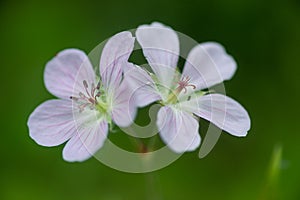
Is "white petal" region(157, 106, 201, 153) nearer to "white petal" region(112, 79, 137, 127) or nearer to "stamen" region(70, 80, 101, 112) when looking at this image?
"white petal" region(112, 79, 137, 127)

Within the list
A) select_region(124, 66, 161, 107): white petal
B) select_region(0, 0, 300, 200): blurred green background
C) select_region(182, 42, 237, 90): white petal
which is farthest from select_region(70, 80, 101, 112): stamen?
select_region(0, 0, 300, 200): blurred green background

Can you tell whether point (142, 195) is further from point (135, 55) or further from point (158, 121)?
point (158, 121)

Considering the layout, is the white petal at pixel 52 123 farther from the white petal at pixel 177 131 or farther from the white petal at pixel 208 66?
the white petal at pixel 208 66

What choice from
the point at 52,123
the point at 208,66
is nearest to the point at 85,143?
the point at 52,123

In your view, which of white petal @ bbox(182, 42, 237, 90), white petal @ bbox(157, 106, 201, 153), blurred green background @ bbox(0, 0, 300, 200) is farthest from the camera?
blurred green background @ bbox(0, 0, 300, 200)

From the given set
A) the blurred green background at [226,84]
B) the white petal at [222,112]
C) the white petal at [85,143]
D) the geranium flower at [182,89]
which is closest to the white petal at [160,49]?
the geranium flower at [182,89]

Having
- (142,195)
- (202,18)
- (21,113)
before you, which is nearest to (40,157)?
(21,113)

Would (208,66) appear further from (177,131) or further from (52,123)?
(52,123)

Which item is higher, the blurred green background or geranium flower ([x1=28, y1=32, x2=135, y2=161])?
geranium flower ([x1=28, y1=32, x2=135, y2=161])
